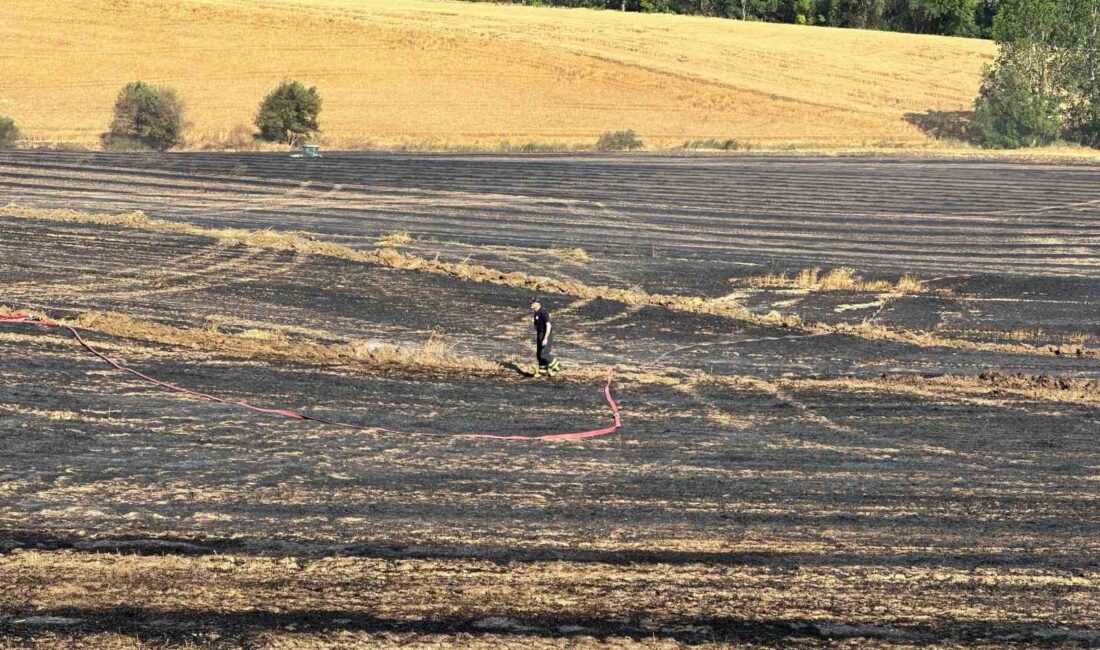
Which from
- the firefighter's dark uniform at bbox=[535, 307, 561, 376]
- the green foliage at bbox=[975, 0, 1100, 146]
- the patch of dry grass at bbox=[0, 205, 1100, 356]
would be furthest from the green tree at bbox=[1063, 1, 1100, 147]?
the firefighter's dark uniform at bbox=[535, 307, 561, 376]

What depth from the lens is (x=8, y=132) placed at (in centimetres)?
5775

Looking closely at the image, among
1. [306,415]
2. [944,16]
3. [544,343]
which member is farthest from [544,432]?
[944,16]

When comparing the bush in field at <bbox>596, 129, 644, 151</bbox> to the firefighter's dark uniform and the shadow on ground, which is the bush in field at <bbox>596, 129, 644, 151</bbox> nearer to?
the shadow on ground

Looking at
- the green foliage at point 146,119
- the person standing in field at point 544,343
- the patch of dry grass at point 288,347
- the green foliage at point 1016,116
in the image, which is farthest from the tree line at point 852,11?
the person standing in field at point 544,343

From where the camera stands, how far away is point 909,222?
40406 mm

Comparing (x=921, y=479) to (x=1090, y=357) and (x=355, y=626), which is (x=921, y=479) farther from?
(x=1090, y=357)

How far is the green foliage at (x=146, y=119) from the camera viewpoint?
58844mm

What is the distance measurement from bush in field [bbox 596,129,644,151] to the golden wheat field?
1223mm

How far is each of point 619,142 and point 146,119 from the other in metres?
22.9

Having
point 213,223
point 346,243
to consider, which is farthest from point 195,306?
point 213,223

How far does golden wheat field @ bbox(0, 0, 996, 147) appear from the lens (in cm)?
6900

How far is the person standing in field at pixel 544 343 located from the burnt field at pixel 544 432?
9.4 inches

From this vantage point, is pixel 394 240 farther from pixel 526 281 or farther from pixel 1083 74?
pixel 1083 74

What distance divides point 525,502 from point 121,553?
4.48 m
